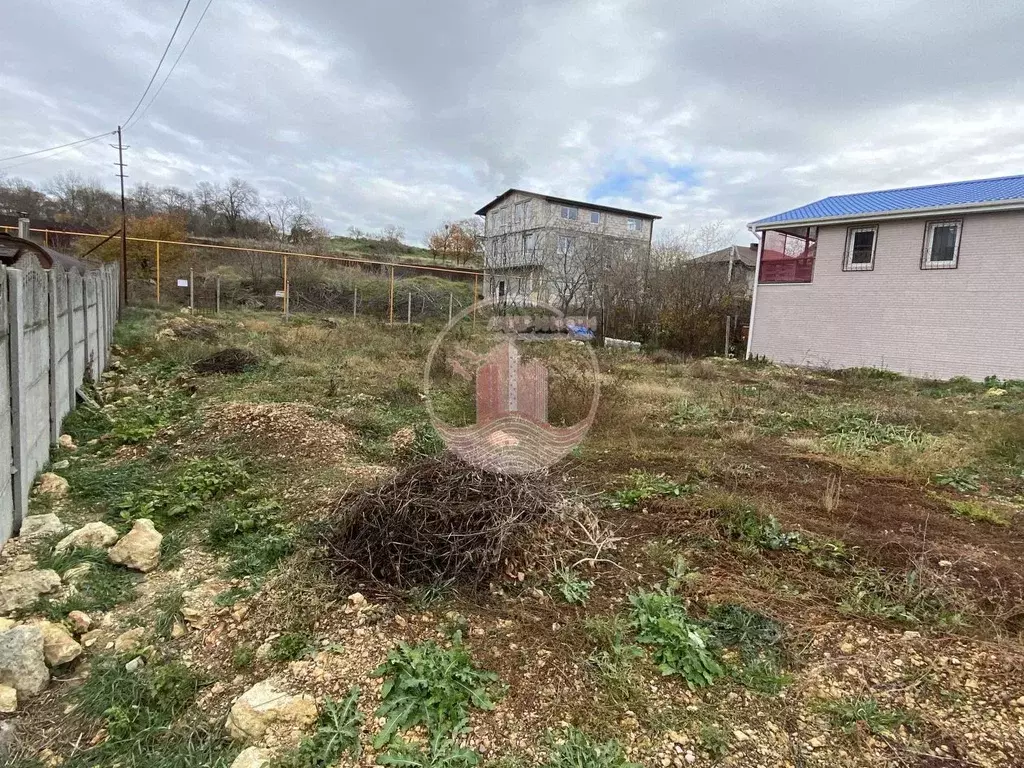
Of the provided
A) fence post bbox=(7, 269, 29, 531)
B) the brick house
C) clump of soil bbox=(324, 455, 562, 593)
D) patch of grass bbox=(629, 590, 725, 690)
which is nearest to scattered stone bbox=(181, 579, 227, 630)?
clump of soil bbox=(324, 455, 562, 593)

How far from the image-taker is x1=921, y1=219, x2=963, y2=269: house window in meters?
10.5

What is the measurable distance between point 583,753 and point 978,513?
10.8ft

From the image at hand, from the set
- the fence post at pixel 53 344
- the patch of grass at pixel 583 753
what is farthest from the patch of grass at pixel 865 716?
the fence post at pixel 53 344

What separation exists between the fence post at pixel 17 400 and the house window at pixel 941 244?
13.8 meters

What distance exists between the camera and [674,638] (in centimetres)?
208

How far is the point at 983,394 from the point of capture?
8.86 meters

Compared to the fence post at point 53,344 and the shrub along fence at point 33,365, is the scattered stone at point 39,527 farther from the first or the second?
the fence post at point 53,344

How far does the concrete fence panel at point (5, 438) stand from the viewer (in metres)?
2.56

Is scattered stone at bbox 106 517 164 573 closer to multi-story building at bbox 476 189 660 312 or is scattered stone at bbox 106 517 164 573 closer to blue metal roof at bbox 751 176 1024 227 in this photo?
multi-story building at bbox 476 189 660 312

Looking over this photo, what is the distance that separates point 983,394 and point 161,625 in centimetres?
1150

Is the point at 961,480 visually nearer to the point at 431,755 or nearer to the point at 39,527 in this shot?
the point at 431,755

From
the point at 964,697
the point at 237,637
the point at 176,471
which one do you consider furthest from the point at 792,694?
the point at 176,471

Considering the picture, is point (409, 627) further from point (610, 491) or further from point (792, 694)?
point (610, 491)

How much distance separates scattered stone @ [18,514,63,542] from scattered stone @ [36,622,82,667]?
1054 mm
